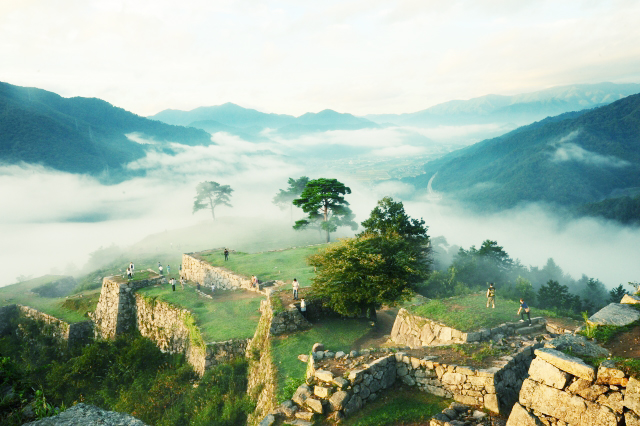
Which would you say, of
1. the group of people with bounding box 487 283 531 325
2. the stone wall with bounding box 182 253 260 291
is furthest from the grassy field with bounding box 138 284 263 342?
the group of people with bounding box 487 283 531 325

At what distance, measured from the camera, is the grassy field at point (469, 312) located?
43.8 ft

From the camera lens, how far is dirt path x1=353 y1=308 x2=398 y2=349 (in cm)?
1523

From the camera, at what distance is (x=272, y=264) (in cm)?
2906

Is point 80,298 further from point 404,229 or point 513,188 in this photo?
point 513,188

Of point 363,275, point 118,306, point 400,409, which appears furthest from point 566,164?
point 400,409

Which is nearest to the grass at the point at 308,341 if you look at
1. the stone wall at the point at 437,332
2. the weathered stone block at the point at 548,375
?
the stone wall at the point at 437,332

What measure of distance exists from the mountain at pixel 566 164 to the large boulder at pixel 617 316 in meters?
163

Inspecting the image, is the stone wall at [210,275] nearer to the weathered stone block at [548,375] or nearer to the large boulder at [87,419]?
the large boulder at [87,419]

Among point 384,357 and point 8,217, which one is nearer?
point 384,357

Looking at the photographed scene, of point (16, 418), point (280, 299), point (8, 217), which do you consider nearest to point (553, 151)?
point (280, 299)

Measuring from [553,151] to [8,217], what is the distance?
26986cm

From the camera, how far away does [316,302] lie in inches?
693

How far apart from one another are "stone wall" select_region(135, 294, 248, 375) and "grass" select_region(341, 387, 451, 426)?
9.09 meters

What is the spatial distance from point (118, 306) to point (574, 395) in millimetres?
25208
